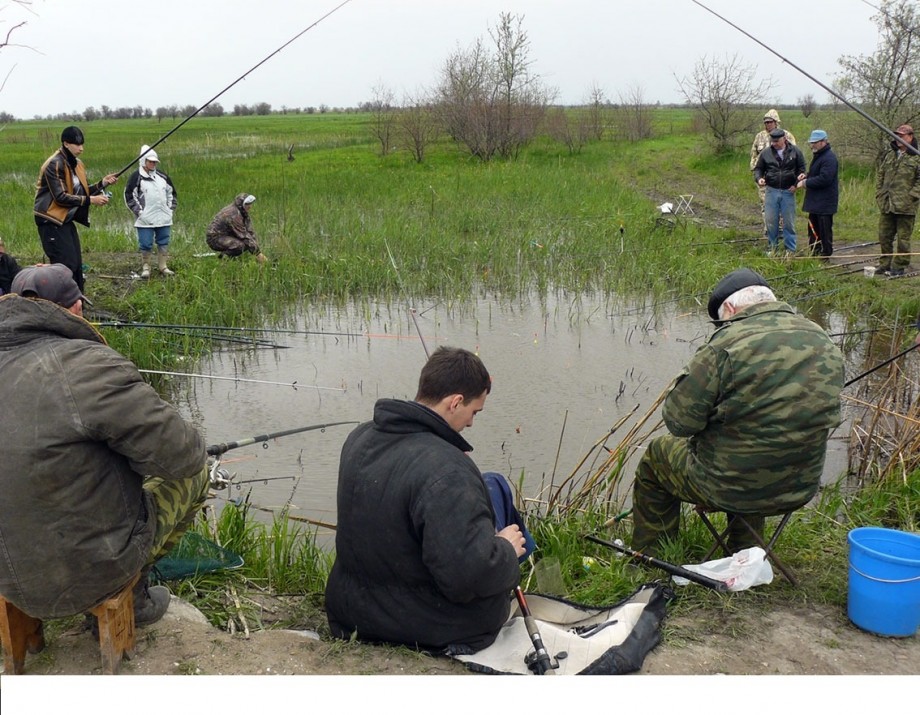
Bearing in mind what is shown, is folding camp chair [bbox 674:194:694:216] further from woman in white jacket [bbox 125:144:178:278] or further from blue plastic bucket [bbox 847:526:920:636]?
blue plastic bucket [bbox 847:526:920:636]

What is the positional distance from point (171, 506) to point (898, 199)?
868 centimetres

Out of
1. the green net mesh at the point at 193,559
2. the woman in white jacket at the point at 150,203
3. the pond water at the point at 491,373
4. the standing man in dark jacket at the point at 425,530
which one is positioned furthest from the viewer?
the woman in white jacket at the point at 150,203

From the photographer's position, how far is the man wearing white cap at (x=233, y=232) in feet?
32.2

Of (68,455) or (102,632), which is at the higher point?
(68,455)

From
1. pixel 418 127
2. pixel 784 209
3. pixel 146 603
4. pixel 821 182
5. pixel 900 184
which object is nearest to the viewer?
pixel 146 603

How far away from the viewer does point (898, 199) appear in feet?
29.7

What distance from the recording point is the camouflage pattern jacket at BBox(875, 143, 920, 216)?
8.94m

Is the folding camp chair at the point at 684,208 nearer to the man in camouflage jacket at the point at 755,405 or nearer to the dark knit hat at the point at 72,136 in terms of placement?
the dark knit hat at the point at 72,136

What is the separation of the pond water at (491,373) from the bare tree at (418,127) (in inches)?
680

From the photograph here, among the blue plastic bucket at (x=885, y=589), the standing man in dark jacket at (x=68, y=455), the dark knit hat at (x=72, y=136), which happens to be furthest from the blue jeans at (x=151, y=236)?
the blue plastic bucket at (x=885, y=589)

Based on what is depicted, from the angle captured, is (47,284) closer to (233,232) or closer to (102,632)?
(102,632)

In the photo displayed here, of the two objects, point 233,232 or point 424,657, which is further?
point 233,232

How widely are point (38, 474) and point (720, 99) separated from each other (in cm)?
2462

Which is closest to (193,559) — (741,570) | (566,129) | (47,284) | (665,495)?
(47,284)
